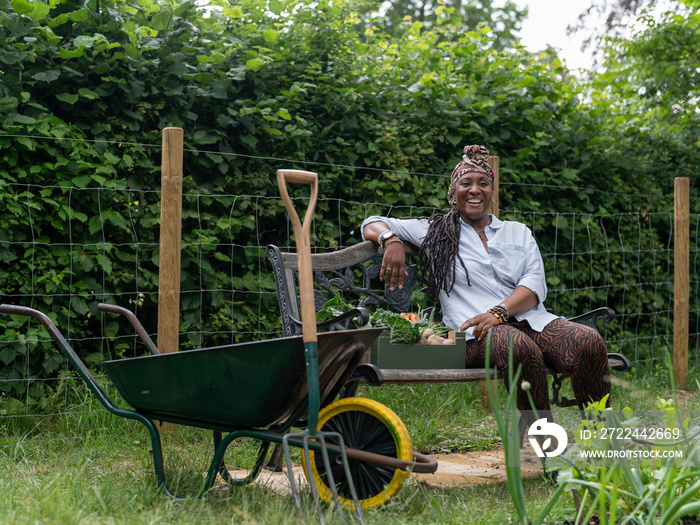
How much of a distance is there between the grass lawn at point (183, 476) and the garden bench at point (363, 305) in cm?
45

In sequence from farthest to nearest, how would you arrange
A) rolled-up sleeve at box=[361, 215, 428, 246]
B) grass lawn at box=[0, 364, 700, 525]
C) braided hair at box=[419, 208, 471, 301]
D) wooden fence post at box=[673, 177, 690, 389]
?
wooden fence post at box=[673, 177, 690, 389] → rolled-up sleeve at box=[361, 215, 428, 246] → braided hair at box=[419, 208, 471, 301] → grass lawn at box=[0, 364, 700, 525]

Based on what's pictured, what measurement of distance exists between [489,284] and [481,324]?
35 cm

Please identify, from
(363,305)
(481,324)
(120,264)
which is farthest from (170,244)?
(481,324)

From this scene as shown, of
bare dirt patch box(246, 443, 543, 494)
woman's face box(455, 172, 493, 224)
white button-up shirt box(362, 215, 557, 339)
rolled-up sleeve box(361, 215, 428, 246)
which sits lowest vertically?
bare dirt patch box(246, 443, 543, 494)

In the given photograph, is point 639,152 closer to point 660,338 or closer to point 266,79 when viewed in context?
point 660,338

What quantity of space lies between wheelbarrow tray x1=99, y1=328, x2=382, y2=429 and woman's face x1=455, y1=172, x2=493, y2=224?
1329 millimetres

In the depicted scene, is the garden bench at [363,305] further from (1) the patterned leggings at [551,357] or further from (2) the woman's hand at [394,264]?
(2) the woman's hand at [394,264]

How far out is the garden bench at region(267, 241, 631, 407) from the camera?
9.36ft

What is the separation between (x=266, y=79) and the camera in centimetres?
455

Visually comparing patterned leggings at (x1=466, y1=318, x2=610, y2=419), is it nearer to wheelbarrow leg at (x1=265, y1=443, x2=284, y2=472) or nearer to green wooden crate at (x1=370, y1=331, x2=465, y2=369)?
green wooden crate at (x1=370, y1=331, x2=465, y2=369)

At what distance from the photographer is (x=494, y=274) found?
348 cm

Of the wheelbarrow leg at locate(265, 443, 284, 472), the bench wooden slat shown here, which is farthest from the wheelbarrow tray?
the wheelbarrow leg at locate(265, 443, 284, 472)

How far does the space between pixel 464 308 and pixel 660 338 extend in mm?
3644

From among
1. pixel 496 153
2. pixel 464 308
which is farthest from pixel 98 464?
pixel 496 153
